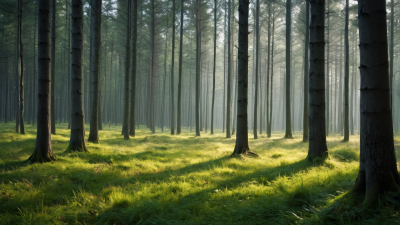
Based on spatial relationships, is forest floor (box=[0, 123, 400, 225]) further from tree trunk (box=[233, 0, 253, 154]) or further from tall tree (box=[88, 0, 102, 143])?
tall tree (box=[88, 0, 102, 143])

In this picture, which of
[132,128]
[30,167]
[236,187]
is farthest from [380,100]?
[132,128]

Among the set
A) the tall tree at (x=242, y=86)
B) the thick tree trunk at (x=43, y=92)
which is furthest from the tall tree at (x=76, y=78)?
the tall tree at (x=242, y=86)

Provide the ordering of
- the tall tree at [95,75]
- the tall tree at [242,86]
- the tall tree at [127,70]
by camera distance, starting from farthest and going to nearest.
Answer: the tall tree at [127,70], the tall tree at [95,75], the tall tree at [242,86]

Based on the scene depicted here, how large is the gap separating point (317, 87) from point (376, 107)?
368 centimetres

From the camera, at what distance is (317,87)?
20.2ft

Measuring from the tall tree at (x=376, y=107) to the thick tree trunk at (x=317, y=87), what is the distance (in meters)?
3.37

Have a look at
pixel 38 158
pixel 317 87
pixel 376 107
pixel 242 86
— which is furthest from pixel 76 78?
pixel 376 107

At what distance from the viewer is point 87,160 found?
6.40 m

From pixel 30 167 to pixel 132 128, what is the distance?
9.92 metres

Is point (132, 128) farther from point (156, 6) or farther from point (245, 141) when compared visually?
point (156, 6)

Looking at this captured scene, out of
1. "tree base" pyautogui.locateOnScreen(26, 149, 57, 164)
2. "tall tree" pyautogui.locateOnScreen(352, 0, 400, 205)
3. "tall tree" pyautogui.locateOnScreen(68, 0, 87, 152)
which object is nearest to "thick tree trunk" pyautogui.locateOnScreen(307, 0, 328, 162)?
"tall tree" pyautogui.locateOnScreen(352, 0, 400, 205)

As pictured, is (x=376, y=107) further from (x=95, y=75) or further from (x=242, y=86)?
(x=95, y=75)

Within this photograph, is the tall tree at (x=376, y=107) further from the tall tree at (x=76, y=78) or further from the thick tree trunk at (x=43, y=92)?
the tall tree at (x=76, y=78)

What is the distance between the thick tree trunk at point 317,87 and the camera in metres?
6.06
